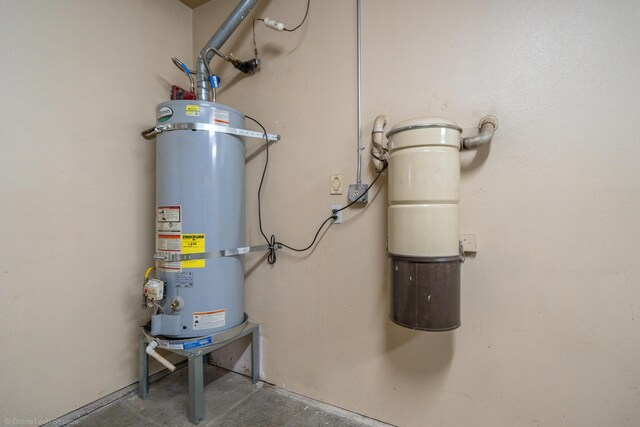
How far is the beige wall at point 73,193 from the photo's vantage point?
3.89 ft

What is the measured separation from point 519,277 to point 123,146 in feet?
6.67

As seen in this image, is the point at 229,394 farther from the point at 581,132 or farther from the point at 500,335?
the point at 581,132

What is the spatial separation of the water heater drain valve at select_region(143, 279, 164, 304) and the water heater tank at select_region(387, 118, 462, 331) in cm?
108

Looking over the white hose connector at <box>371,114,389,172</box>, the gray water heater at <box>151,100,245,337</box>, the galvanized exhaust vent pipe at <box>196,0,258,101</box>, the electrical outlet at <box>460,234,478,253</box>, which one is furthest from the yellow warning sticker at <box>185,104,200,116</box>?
the electrical outlet at <box>460,234,478,253</box>

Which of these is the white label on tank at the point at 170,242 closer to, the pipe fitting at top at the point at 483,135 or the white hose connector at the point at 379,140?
the white hose connector at the point at 379,140

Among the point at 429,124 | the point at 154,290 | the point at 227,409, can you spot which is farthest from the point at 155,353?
the point at 429,124

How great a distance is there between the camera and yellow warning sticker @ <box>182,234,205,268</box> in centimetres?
130

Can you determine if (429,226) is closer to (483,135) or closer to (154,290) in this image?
(483,135)

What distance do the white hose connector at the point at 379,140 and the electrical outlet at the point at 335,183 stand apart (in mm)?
219

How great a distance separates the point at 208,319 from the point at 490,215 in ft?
4.41

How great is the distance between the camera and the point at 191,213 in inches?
51.3

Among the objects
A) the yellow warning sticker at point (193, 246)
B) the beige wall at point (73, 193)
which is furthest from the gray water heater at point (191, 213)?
the beige wall at point (73, 193)

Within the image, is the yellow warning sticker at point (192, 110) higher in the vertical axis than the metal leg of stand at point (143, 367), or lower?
higher

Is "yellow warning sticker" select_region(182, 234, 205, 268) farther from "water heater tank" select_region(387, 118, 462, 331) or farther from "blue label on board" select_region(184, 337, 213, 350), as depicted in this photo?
"water heater tank" select_region(387, 118, 462, 331)
